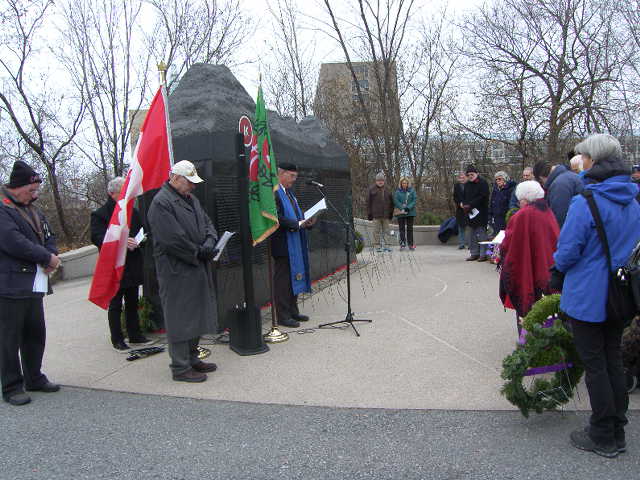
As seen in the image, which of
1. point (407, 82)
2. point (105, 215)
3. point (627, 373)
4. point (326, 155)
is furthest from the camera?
point (407, 82)

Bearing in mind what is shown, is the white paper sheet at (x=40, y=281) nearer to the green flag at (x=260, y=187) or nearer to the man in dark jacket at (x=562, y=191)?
the green flag at (x=260, y=187)

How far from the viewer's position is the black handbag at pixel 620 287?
3.00m

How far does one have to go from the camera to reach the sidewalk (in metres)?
4.30

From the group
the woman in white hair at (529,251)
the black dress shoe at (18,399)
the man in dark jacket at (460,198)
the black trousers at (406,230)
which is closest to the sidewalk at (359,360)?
the black dress shoe at (18,399)

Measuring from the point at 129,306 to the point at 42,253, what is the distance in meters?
1.62

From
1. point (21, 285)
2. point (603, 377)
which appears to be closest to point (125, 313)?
point (21, 285)

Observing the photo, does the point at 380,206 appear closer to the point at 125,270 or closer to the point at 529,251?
the point at 125,270

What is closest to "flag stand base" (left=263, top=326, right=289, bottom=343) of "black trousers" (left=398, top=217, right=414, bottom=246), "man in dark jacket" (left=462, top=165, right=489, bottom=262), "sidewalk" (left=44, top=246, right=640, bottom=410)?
"sidewalk" (left=44, top=246, right=640, bottom=410)

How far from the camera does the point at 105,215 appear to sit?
228 inches

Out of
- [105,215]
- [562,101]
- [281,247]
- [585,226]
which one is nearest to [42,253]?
[105,215]

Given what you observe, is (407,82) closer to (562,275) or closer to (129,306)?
(129,306)

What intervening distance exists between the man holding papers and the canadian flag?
149cm

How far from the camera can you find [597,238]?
123 inches

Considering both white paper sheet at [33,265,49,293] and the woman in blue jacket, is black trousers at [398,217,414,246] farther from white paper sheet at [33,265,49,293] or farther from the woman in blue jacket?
the woman in blue jacket
